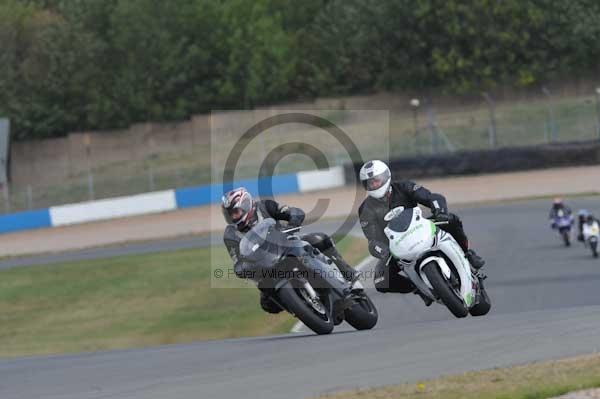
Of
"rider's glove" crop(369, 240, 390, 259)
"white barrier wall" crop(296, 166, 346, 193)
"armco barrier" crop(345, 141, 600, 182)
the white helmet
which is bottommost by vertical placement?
"white barrier wall" crop(296, 166, 346, 193)

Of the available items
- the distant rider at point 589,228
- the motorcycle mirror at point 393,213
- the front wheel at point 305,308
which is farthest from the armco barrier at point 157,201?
the front wheel at point 305,308

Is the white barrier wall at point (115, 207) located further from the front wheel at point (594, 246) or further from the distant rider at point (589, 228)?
the front wheel at point (594, 246)

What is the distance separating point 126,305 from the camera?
20844 mm

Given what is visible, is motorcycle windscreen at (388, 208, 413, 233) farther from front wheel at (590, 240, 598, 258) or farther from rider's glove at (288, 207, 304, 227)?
front wheel at (590, 240, 598, 258)

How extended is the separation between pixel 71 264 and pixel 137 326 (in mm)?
10016

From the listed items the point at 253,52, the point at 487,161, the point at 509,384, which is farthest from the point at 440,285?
the point at 253,52

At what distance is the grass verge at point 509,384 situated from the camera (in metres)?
→ 7.16

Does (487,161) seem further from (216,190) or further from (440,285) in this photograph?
(440,285)

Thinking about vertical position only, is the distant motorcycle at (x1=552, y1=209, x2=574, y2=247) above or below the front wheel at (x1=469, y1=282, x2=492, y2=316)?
below

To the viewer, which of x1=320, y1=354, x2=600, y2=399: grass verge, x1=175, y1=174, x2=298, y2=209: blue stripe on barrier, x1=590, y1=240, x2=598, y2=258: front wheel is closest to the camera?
x1=320, y1=354, x2=600, y2=399: grass verge

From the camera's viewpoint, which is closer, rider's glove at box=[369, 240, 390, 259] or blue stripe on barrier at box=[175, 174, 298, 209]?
rider's glove at box=[369, 240, 390, 259]

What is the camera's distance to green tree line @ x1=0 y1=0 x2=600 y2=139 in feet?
172

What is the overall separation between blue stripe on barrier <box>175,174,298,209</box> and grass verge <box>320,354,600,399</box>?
30.4 meters

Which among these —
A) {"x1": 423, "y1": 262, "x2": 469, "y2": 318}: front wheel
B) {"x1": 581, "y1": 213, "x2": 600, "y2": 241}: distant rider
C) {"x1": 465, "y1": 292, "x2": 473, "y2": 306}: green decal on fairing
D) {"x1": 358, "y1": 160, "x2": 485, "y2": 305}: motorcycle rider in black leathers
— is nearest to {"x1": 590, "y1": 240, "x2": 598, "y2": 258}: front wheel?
{"x1": 581, "y1": 213, "x2": 600, "y2": 241}: distant rider
